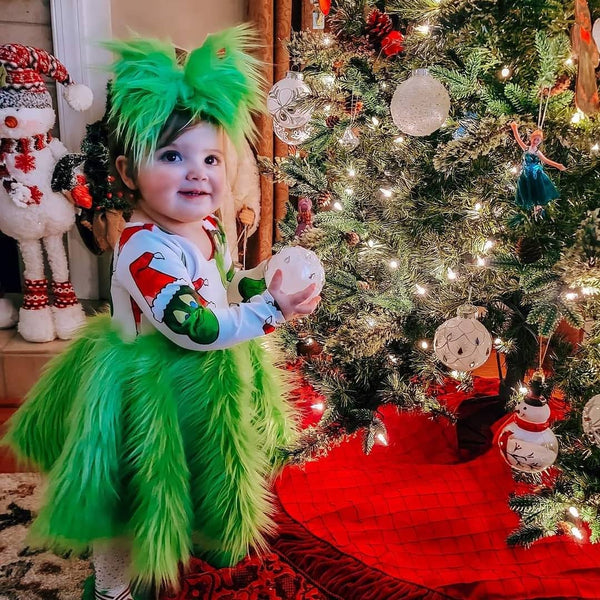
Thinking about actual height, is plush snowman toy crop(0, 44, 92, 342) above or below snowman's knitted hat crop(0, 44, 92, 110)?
below

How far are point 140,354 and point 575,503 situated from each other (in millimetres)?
725

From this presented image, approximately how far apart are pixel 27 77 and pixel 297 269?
121cm

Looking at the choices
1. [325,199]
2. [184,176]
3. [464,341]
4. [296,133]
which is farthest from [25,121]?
[464,341]

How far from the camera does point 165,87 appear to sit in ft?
2.91

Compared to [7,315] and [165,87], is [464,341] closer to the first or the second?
[165,87]

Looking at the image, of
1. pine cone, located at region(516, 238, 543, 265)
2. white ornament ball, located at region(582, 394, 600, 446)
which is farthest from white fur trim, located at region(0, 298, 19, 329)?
white ornament ball, located at region(582, 394, 600, 446)

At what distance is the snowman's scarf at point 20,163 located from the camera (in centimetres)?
174

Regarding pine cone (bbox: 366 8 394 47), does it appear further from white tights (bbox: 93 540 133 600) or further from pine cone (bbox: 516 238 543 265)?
white tights (bbox: 93 540 133 600)

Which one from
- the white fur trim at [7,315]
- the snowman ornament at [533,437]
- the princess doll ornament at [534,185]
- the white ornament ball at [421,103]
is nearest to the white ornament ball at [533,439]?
the snowman ornament at [533,437]

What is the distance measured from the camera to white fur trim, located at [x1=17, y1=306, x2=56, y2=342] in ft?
6.17

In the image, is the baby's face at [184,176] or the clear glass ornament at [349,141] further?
the clear glass ornament at [349,141]

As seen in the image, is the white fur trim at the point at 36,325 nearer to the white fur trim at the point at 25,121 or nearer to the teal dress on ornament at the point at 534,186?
the white fur trim at the point at 25,121

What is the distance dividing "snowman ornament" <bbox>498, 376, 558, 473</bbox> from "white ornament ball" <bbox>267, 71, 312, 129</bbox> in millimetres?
704

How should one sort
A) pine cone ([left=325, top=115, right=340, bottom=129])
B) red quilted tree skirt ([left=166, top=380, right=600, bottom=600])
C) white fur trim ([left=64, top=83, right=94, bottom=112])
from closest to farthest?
1. red quilted tree skirt ([left=166, top=380, right=600, bottom=600])
2. pine cone ([left=325, top=115, right=340, bottom=129])
3. white fur trim ([left=64, top=83, right=94, bottom=112])
